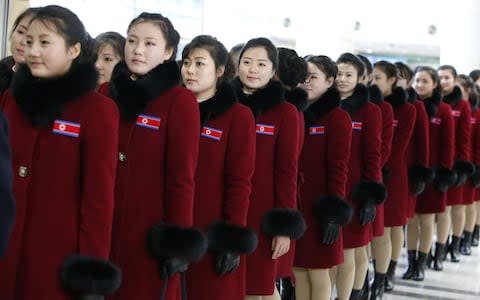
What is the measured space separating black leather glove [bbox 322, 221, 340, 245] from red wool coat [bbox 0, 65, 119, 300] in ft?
6.12

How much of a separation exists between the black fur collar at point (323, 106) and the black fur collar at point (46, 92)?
1.94 meters

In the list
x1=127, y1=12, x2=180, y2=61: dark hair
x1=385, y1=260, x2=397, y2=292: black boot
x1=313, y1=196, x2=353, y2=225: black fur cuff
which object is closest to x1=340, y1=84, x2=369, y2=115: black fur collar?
x1=313, y1=196, x2=353, y2=225: black fur cuff

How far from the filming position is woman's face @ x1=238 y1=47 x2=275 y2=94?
3.21 meters

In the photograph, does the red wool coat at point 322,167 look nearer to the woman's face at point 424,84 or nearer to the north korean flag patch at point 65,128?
the north korean flag patch at point 65,128

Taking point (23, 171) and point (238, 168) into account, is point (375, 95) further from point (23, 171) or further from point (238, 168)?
point (23, 171)

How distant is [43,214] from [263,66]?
1.48 m

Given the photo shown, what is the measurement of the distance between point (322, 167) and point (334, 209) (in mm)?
251

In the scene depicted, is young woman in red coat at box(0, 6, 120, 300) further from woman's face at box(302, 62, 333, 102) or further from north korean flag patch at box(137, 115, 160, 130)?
woman's face at box(302, 62, 333, 102)

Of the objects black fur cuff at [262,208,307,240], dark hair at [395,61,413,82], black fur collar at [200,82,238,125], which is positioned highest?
dark hair at [395,61,413,82]

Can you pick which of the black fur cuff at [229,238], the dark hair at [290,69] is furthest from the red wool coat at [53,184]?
the dark hair at [290,69]

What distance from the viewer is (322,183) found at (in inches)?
150

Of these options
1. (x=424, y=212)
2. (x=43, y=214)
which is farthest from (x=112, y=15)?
(x=43, y=214)

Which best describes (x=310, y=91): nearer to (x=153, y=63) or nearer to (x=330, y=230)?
(x=330, y=230)

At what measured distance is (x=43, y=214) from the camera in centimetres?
201
